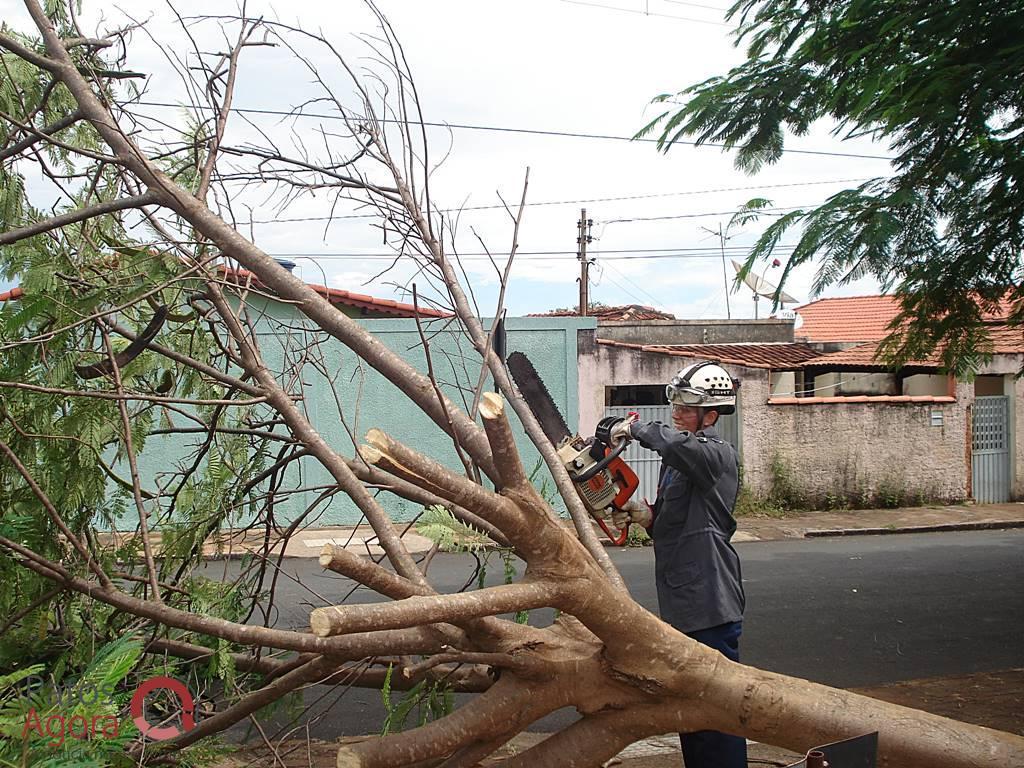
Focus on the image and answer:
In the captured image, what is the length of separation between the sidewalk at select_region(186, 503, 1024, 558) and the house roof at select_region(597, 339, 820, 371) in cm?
245

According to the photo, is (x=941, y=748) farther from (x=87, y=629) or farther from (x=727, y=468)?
(x=87, y=629)

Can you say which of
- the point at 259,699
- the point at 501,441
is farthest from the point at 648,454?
the point at 501,441

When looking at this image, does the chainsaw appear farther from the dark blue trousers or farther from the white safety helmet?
the dark blue trousers

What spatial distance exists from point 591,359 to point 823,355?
507cm

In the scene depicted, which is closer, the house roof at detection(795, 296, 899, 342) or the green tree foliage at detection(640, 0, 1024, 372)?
the green tree foliage at detection(640, 0, 1024, 372)

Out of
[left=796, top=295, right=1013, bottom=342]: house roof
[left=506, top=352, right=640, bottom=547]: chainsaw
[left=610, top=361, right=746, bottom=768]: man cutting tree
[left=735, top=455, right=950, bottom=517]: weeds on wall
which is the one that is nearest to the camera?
[left=610, top=361, right=746, bottom=768]: man cutting tree

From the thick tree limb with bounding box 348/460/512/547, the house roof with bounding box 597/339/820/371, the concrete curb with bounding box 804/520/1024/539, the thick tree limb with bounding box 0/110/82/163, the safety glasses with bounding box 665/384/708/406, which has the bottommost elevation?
the concrete curb with bounding box 804/520/1024/539

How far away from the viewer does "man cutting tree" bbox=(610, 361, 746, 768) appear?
3457 mm

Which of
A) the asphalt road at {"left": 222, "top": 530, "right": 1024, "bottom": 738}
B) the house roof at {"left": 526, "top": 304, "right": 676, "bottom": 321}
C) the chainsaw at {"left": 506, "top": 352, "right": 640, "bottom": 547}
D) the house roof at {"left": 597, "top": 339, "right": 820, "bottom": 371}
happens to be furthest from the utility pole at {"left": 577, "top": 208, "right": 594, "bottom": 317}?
the chainsaw at {"left": 506, "top": 352, "right": 640, "bottom": 547}

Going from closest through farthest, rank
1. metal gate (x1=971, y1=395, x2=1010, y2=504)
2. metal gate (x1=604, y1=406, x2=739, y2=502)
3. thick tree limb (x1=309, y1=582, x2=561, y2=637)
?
thick tree limb (x1=309, y1=582, x2=561, y2=637) → metal gate (x1=604, y1=406, x2=739, y2=502) → metal gate (x1=971, y1=395, x2=1010, y2=504)

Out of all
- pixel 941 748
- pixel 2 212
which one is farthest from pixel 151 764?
pixel 941 748

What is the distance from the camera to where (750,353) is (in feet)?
53.4

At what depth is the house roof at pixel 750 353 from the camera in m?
14.1

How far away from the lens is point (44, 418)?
3287 millimetres
